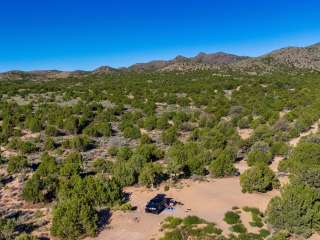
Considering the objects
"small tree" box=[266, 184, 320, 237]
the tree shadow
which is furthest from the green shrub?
the tree shadow

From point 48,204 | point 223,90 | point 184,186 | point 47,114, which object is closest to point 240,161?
point 184,186

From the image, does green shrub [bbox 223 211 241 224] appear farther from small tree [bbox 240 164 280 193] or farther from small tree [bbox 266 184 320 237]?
small tree [bbox 240 164 280 193]

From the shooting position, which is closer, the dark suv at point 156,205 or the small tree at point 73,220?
the small tree at point 73,220

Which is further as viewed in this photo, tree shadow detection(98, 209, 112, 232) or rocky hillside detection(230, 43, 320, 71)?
rocky hillside detection(230, 43, 320, 71)

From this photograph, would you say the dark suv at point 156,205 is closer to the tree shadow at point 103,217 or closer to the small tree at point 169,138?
the tree shadow at point 103,217

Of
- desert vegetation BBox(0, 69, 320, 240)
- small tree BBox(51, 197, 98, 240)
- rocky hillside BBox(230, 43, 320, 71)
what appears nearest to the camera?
small tree BBox(51, 197, 98, 240)

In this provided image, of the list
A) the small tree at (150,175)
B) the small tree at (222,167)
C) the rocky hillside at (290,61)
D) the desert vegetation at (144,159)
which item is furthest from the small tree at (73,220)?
the rocky hillside at (290,61)

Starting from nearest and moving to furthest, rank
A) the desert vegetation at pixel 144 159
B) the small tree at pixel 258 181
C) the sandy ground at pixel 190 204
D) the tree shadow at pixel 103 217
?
the desert vegetation at pixel 144 159 → the sandy ground at pixel 190 204 → the tree shadow at pixel 103 217 → the small tree at pixel 258 181
